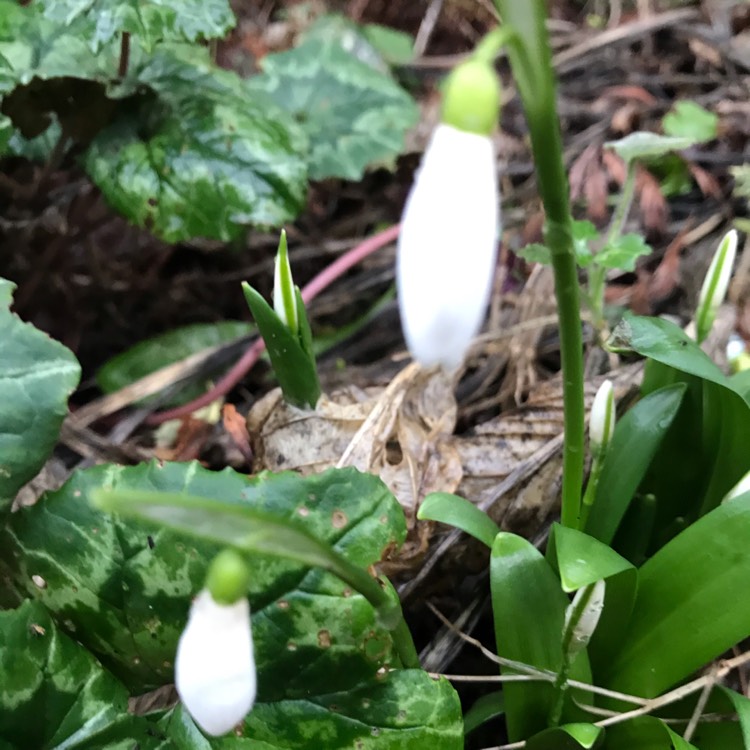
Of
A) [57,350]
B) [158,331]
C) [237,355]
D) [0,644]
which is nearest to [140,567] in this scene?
[0,644]

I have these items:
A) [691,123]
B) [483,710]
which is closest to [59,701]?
[483,710]

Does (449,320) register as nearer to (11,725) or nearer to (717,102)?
(11,725)

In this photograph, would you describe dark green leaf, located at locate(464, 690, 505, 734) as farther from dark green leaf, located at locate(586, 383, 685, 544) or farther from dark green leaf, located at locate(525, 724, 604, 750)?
dark green leaf, located at locate(586, 383, 685, 544)

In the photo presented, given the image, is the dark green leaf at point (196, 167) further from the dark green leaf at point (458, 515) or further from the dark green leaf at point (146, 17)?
the dark green leaf at point (458, 515)

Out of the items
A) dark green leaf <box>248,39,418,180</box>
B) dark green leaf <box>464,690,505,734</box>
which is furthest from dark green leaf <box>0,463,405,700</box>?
dark green leaf <box>248,39,418,180</box>

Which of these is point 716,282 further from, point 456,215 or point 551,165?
point 456,215

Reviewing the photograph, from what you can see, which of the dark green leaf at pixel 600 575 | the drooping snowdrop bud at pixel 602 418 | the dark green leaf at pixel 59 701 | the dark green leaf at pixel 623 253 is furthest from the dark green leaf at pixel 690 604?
the dark green leaf at pixel 59 701
